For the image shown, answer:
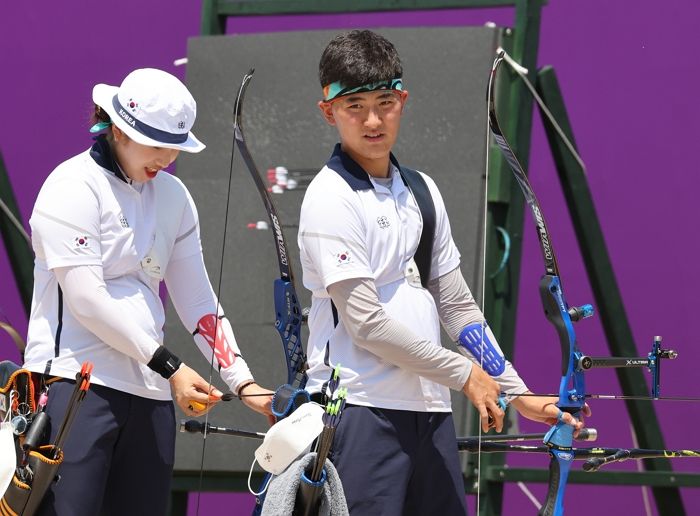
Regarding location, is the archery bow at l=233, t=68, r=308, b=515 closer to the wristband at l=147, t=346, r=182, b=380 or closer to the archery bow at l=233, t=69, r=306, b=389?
the archery bow at l=233, t=69, r=306, b=389

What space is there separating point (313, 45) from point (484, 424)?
195 cm

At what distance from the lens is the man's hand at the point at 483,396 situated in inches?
99.5

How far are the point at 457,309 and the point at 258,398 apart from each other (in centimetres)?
44

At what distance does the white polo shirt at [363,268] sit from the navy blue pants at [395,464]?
30 millimetres

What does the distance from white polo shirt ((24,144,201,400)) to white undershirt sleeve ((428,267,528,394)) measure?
0.55 meters

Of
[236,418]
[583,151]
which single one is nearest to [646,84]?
[583,151]

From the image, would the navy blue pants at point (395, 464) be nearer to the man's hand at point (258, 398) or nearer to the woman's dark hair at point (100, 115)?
the man's hand at point (258, 398)

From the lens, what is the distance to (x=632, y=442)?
164 inches

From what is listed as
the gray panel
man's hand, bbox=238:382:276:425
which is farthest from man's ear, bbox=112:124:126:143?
the gray panel

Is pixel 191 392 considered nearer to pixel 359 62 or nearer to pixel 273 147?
pixel 359 62

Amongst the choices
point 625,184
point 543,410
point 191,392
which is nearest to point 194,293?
point 191,392

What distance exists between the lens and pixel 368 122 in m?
2.62

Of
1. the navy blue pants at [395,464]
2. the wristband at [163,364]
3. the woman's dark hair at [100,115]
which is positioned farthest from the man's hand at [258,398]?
the woman's dark hair at [100,115]

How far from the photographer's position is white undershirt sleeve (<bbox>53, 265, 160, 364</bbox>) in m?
2.66
